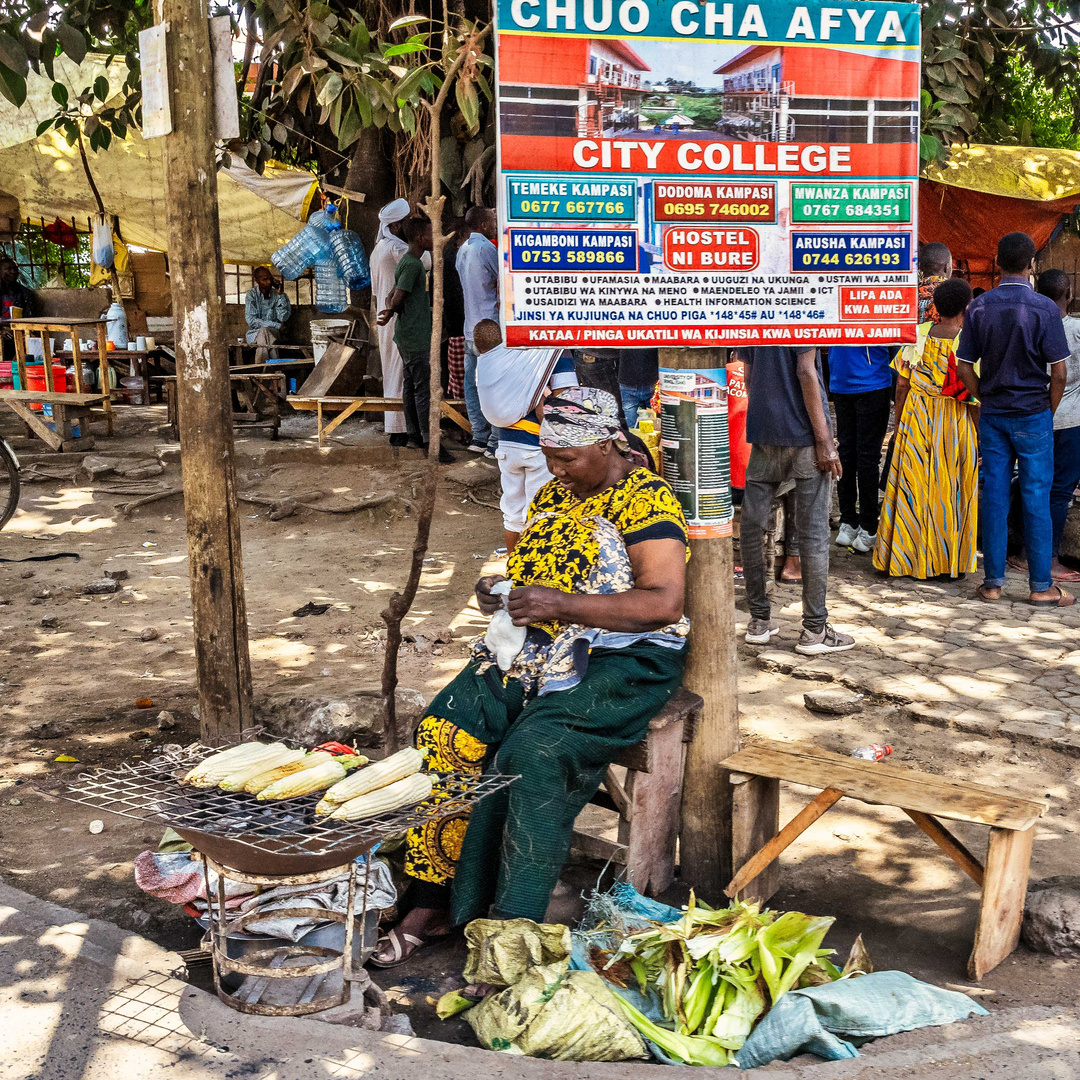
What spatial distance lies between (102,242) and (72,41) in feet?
37.5

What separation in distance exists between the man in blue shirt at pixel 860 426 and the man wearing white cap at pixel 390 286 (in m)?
3.99

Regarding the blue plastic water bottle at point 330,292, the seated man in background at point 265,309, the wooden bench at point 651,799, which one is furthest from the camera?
the seated man in background at point 265,309

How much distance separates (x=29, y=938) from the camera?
3.19m

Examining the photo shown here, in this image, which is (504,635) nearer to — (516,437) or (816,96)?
(816,96)

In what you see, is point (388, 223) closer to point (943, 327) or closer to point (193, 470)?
point (943, 327)

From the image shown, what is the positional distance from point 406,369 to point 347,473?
1.05 meters

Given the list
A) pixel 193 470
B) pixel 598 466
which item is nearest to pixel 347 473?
pixel 193 470

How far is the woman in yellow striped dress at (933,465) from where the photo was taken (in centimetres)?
694

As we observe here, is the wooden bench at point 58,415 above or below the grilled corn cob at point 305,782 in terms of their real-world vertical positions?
above

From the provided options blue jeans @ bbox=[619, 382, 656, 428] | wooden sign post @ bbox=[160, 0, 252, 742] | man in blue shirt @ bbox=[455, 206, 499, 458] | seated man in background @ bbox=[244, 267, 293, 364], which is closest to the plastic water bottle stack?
man in blue shirt @ bbox=[455, 206, 499, 458]

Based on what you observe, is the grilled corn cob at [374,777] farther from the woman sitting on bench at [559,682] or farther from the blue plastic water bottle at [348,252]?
the blue plastic water bottle at [348,252]

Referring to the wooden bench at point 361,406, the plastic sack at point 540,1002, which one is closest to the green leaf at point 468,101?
the plastic sack at point 540,1002

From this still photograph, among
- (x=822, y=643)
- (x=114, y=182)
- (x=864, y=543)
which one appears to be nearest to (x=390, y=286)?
(x=864, y=543)

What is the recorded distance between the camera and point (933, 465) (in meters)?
7.10
